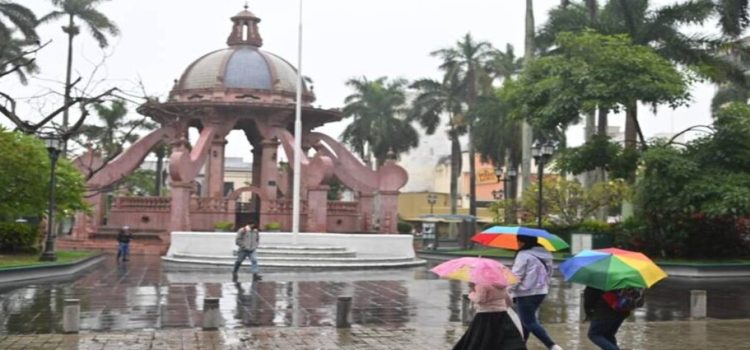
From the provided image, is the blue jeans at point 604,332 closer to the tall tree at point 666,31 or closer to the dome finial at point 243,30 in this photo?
the tall tree at point 666,31

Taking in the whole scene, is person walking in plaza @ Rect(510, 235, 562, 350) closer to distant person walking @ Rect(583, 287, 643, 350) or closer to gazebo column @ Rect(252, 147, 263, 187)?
distant person walking @ Rect(583, 287, 643, 350)

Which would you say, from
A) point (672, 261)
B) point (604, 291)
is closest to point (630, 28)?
point (672, 261)

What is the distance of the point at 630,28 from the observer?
33969mm

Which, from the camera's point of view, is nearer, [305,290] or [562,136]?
[305,290]

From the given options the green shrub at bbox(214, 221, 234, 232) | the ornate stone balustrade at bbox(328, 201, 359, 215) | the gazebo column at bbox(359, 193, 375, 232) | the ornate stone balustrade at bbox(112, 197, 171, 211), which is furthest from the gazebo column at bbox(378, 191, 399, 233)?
the ornate stone balustrade at bbox(112, 197, 171, 211)

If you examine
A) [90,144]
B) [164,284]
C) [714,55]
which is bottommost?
[164,284]

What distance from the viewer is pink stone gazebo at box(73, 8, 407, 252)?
38156 mm

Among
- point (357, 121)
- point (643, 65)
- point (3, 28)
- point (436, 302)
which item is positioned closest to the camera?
point (436, 302)

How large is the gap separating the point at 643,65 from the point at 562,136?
A: 23126mm

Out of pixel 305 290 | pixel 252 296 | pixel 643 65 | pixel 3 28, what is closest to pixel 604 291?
pixel 252 296

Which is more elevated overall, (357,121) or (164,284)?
(357,121)

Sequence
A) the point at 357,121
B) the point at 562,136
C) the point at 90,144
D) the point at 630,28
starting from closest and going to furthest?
the point at 630,28 < the point at 90,144 < the point at 562,136 < the point at 357,121

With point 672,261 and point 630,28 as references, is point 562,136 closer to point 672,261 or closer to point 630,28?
point 630,28

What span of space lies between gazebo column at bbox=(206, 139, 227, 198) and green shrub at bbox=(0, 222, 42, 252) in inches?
547
